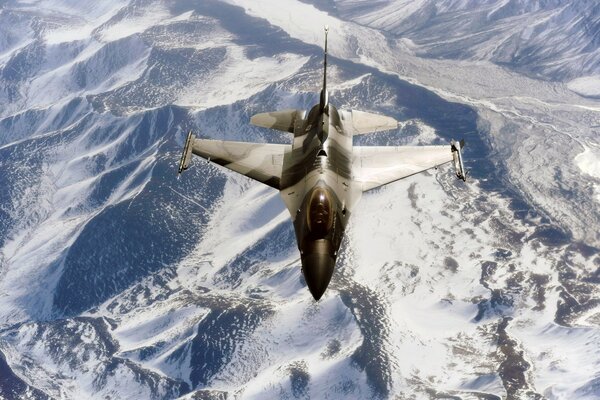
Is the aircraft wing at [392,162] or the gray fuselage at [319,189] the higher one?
the gray fuselage at [319,189]

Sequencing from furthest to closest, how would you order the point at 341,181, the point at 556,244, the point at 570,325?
the point at 556,244, the point at 570,325, the point at 341,181

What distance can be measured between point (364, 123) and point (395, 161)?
923 centimetres

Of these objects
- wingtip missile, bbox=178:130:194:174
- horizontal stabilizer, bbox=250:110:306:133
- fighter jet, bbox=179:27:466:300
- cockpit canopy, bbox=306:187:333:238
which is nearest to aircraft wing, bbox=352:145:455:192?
fighter jet, bbox=179:27:466:300

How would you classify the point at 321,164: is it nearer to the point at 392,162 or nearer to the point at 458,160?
the point at 392,162

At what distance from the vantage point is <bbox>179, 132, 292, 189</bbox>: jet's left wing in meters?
49.8

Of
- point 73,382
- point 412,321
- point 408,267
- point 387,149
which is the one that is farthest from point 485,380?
point 73,382

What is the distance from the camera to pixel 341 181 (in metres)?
46.5

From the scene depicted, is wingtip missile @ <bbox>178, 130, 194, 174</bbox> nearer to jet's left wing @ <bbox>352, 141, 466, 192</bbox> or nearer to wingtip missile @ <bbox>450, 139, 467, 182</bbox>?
jet's left wing @ <bbox>352, 141, 466, 192</bbox>

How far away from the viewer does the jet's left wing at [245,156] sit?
1962 inches

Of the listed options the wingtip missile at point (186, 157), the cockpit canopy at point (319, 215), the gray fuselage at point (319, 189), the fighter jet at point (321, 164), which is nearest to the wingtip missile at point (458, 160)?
the fighter jet at point (321, 164)

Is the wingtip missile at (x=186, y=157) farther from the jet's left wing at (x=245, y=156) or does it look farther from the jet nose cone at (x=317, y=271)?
the jet nose cone at (x=317, y=271)

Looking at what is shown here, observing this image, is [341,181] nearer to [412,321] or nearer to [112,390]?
[412,321]

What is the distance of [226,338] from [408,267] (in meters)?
64.7

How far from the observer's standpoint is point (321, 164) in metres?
46.9
